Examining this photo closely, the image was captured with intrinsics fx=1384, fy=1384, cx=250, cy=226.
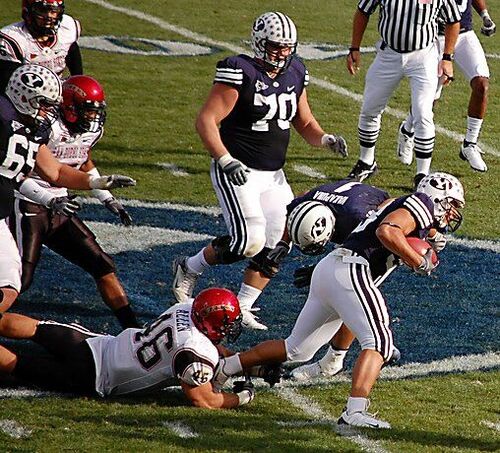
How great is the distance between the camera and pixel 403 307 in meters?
7.51

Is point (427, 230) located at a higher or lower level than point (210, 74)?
higher

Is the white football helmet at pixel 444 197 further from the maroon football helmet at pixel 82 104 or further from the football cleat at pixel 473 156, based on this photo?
the football cleat at pixel 473 156

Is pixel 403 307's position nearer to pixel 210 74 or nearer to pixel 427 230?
pixel 427 230

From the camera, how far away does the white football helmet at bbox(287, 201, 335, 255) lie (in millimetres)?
6215

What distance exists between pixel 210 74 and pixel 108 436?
7914 millimetres

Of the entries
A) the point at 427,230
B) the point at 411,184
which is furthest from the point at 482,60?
the point at 427,230

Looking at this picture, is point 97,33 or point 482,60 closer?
point 482,60

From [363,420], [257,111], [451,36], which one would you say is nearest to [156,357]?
[363,420]

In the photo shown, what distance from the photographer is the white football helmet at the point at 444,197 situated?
6.04 m

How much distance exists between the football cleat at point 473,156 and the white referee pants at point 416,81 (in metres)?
0.80

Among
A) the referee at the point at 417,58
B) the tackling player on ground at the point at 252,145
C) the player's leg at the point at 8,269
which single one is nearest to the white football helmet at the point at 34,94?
the player's leg at the point at 8,269

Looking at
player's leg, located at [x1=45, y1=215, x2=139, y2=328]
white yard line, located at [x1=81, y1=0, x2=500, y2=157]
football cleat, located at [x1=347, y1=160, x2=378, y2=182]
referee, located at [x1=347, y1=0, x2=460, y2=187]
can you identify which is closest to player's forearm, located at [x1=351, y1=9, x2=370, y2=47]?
referee, located at [x1=347, y1=0, x2=460, y2=187]

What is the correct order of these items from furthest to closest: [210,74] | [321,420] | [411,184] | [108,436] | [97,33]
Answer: [97,33] → [210,74] → [411,184] → [321,420] → [108,436]

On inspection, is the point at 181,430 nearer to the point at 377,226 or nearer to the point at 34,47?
the point at 377,226
